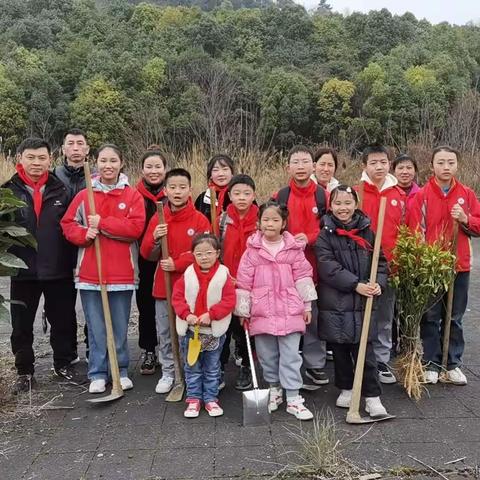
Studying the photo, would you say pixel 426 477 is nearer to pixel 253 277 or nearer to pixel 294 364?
pixel 294 364

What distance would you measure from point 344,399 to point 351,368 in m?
0.22

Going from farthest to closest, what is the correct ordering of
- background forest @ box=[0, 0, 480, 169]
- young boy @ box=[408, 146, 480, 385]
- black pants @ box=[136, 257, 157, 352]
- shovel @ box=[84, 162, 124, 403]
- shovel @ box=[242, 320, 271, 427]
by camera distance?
background forest @ box=[0, 0, 480, 169] → black pants @ box=[136, 257, 157, 352] → young boy @ box=[408, 146, 480, 385] → shovel @ box=[84, 162, 124, 403] → shovel @ box=[242, 320, 271, 427]

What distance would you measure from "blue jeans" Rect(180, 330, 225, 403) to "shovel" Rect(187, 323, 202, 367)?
0.27 ft

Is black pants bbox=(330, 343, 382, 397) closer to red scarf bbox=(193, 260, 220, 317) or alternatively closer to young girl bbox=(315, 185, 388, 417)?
young girl bbox=(315, 185, 388, 417)

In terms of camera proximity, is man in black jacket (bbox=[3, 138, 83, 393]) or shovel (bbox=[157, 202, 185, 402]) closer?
shovel (bbox=[157, 202, 185, 402])

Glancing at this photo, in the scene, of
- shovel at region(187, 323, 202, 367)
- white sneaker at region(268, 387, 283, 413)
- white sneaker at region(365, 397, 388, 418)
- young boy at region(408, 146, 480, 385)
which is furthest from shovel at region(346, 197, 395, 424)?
shovel at region(187, 323, 202, 367)

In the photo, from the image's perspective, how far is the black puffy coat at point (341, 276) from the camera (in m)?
3.70

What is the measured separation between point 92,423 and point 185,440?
0.71 m

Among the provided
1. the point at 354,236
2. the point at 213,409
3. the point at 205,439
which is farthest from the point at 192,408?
the point at 354,236

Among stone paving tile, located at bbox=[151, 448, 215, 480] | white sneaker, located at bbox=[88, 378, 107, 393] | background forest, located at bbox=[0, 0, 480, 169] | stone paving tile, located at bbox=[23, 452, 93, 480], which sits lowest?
white sneaker, located at bbox=[88, 378, 107, 393]

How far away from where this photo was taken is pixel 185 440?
3391mm

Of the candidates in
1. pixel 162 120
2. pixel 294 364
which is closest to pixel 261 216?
pixel 294 364

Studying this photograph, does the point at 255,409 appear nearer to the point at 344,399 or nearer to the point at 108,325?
the point at 344,399

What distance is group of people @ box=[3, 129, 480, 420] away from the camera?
12.3 ft
